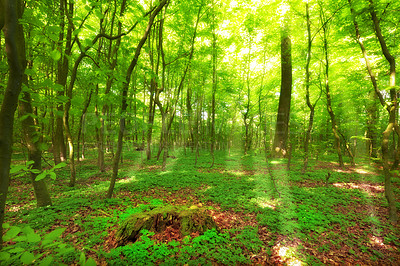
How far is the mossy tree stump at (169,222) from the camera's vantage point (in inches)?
146

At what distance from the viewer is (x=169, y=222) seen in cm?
403

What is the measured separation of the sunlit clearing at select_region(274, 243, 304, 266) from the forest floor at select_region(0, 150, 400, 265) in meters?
0.02

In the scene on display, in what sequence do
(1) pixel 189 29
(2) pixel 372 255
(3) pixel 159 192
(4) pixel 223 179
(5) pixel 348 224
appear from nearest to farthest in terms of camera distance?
(2) pixel 372 255 < (5) pixel 348 224 < (3) pixel 159 192 < (4) pixel 223 179 < (1) pixel 189 29

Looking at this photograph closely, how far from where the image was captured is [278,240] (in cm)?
377

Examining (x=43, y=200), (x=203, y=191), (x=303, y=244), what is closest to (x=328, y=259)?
(x=303, y=244)

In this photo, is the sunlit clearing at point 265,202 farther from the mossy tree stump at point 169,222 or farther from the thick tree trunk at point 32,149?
the thick tree trunk at point 32,149

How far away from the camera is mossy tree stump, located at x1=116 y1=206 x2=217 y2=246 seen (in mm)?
3699

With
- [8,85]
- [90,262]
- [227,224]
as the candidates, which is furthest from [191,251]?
[8,85]

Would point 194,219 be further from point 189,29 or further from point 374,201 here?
point 189,29

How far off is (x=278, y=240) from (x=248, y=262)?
1.04 meters

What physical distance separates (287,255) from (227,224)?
1.46 m

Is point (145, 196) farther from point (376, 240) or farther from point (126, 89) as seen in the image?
point (376, 240)

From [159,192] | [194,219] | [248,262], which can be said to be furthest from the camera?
[159,192]

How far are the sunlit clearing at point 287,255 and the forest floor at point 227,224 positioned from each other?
2 centimetres
